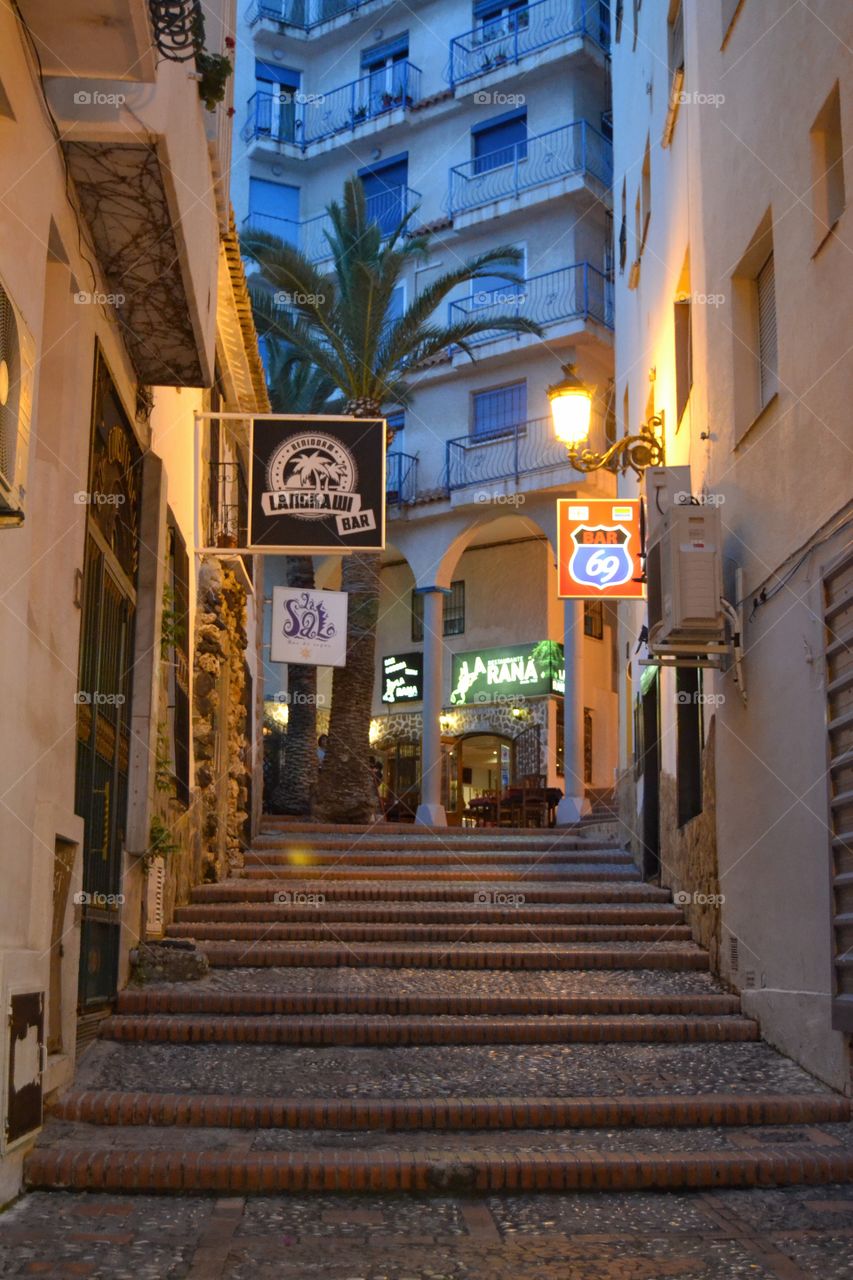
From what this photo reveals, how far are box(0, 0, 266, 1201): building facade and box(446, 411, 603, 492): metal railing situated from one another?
48.0 feet

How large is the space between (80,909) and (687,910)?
6057 millimetres

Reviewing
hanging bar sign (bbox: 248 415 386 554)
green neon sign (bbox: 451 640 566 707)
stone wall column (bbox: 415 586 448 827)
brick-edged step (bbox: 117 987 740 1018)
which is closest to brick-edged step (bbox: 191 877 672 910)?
brick-edged step (bbox: 117 987 740 1018)

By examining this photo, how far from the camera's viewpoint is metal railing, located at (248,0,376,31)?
107ft

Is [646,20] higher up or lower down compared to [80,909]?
higher up

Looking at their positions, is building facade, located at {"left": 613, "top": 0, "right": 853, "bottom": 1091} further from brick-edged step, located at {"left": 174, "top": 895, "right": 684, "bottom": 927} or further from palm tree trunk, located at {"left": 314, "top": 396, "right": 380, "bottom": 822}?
palm tree trunk, located at {"left": 314, "top": 396, "right": 380, "bottom": 822}

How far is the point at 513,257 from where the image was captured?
79.7 ft

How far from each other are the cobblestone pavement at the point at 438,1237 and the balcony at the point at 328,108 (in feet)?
92.8

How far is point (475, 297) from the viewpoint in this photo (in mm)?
27984

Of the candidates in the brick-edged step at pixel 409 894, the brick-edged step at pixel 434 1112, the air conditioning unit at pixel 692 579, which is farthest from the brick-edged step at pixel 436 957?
the brick-edged step at pixel 434 1112

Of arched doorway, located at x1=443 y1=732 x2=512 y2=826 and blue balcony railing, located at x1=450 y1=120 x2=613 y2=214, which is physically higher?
blue balcony railing, located at x1=450 y1=120 x2=613 y2=214

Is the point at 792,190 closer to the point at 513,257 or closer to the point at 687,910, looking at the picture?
the point at 687,910

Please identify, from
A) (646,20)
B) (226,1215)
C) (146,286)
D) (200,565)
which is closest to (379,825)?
(200,565)

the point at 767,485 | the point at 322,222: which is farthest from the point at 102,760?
the point at 322,222

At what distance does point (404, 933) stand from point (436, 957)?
32.5 inches
